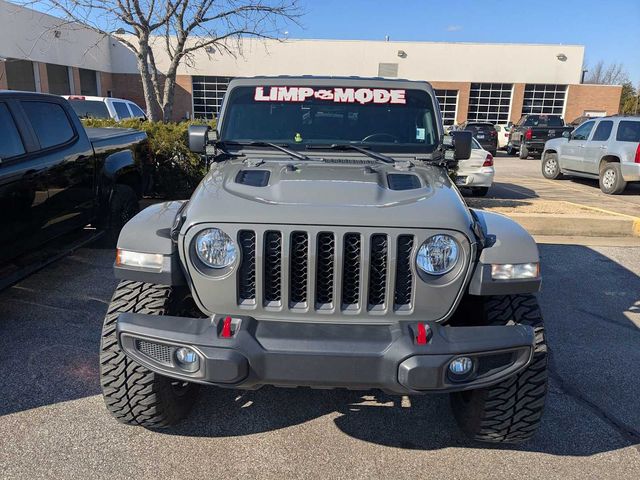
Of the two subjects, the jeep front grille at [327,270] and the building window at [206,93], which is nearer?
the jeep front grille at [327,270]

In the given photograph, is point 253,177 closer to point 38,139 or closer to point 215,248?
point 215,248

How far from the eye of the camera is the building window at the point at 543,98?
36.1m

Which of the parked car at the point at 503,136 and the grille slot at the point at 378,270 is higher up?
the grille slot at the point at 378,270

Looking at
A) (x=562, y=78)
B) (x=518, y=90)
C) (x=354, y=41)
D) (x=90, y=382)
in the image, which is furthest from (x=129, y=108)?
(x=562, y=78)

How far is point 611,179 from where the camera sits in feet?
38.7

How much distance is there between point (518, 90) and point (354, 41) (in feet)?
38.7

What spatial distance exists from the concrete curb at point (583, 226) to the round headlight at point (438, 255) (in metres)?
5.60

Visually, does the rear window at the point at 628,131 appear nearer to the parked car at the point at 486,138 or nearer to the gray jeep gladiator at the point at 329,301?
the parked car at the point at 486,138

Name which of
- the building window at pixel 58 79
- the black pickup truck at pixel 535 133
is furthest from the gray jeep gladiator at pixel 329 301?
the building window at pixel 58 79

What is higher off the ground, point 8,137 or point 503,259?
point 8,137

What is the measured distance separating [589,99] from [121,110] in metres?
34.7

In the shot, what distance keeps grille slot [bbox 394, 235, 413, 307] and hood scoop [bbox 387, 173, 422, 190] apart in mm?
496

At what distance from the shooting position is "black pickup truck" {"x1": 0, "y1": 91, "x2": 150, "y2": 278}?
411 centimetres

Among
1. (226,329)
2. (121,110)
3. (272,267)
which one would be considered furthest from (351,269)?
(121,110)
